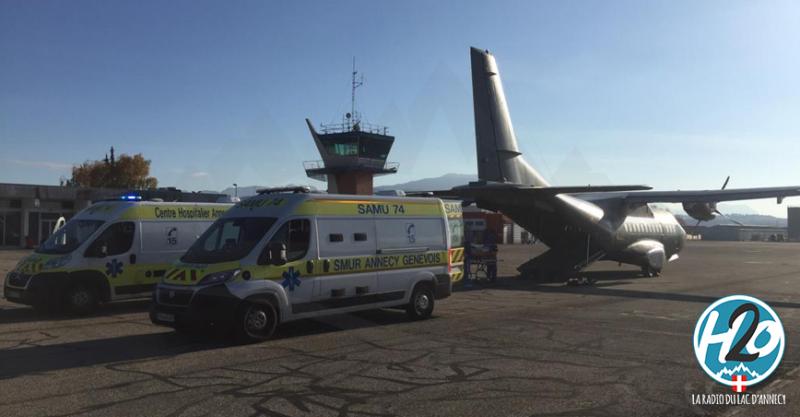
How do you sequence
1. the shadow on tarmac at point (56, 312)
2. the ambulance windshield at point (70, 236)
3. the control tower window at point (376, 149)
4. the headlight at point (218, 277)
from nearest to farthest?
the headlight at point (218, 277)
the shadow on tarmac at point (56, 312)
the ambulance windshield at point (70, 236)
the control tower window at point (376, 149)

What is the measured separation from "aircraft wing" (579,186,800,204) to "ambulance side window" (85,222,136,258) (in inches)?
711

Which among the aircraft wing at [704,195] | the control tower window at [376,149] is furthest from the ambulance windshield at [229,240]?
the control tower window at [376,149]

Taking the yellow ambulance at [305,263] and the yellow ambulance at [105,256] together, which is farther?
the yellow ambulance at [105,256]

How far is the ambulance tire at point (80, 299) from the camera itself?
12.9 m

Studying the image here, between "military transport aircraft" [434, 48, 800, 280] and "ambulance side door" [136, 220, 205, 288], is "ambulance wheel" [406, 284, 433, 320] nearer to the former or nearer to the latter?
"ambulance side door" [136, 220, 205, 288]

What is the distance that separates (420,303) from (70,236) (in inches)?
313

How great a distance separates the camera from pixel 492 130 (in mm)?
21594

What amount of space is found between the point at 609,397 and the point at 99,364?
6.79 m

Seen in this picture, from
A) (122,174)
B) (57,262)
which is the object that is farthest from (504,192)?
(122,174)

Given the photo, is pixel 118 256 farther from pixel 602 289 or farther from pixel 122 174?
pixel 122 174

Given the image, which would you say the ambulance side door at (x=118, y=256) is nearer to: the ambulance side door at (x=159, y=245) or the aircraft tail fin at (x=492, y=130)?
the ambulance side door at (x=159, y=245)

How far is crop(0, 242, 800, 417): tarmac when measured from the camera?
21.4ft

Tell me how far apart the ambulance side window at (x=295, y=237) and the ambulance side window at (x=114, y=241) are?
5.17 meters

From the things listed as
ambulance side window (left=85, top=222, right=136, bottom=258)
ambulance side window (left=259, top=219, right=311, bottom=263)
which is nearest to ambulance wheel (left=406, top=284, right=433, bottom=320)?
ambulance side window (left=259, top=219, right=311, bottom=263)
